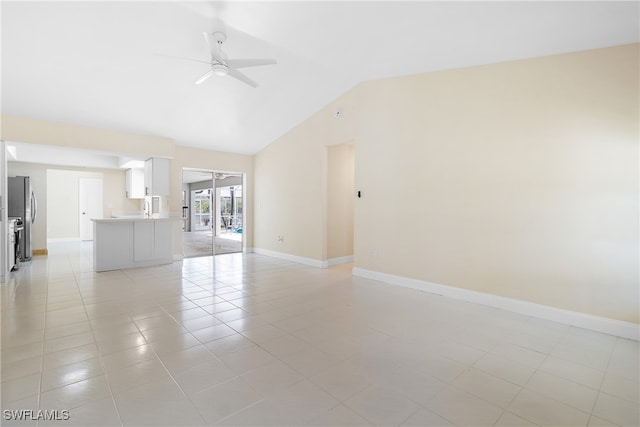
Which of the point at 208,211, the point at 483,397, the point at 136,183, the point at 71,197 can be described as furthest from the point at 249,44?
Answer: the point at 208,211

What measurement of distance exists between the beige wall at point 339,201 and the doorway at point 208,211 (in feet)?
11.5

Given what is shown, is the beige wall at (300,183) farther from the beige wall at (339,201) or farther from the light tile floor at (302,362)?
the light tile floor at (302,362)

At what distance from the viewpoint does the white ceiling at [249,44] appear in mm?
2873

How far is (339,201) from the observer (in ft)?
20.7

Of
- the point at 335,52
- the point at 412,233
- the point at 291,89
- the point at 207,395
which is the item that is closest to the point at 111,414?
the point at 207,395

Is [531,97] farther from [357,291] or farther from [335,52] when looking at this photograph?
[357,291]

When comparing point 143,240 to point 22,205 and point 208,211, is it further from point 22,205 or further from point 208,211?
point 208,211

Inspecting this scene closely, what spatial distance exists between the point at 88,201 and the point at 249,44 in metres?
8.71

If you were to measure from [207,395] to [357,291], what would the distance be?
2.75 metres

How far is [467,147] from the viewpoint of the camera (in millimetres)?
3941

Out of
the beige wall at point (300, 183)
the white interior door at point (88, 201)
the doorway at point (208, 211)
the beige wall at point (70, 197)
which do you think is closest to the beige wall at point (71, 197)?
the beige wall at point (70, 197)

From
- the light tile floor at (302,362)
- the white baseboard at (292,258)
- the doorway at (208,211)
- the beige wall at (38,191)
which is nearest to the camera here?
the light tile floor at (302,362)

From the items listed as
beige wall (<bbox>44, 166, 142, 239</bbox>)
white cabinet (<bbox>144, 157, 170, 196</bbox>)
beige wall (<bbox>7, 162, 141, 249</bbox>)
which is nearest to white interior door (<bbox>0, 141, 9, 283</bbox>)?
white cabinet (<bbox>144, 157, 170, 196</bbox>)

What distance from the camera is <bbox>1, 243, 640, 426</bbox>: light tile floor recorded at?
70.7 inches
